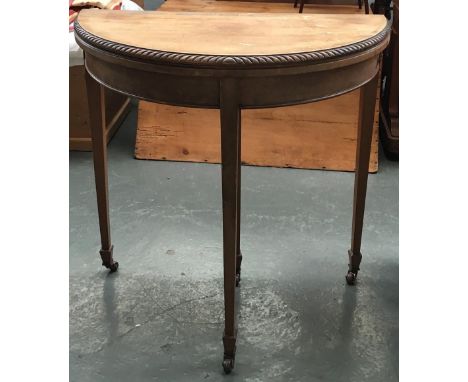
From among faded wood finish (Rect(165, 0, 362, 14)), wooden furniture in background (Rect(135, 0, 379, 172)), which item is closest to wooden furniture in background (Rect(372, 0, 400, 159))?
wooden furniture in background (Rect(135, 0, 379, 172))

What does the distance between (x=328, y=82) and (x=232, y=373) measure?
0.72m

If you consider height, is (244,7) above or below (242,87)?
below

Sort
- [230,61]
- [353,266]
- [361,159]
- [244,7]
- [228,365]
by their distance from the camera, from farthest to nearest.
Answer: [244,7]
[353,266]
[361,159]
[228,365]
[230,61]

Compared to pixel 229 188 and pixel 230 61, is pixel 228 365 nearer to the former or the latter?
pixel 229 188

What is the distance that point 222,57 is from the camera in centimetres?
113

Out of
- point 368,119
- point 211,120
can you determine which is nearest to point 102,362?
point 368,119

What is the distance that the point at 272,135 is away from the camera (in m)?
2.56

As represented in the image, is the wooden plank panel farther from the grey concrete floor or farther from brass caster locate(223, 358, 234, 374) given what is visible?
brass caster locate(223, 358, 234, 374)

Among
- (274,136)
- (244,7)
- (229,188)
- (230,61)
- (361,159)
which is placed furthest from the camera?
(244,7)

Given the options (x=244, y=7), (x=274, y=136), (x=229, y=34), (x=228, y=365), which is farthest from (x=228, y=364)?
(x=244, y=7)

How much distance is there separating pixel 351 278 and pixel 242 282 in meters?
0.32

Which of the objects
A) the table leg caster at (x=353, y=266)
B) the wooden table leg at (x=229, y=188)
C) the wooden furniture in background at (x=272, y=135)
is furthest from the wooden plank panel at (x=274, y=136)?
the wooden table leg at (x=229, y=188)

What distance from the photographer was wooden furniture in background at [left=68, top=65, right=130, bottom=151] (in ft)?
8.36

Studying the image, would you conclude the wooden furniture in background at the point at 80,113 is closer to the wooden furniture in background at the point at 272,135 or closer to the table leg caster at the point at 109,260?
the wooden furniture in background at the point at 272,135
